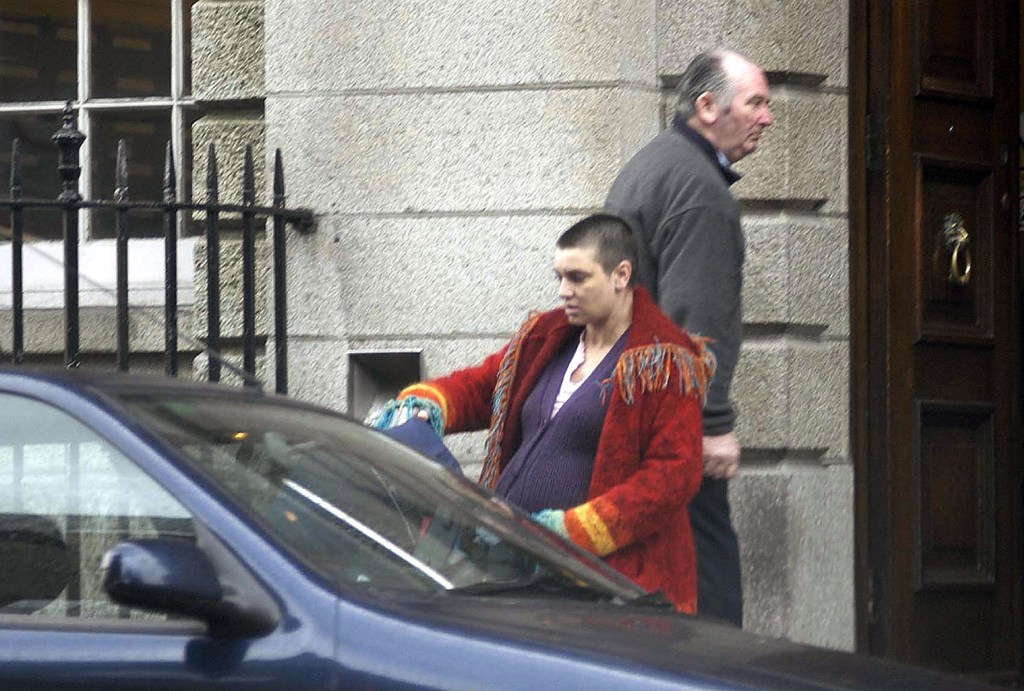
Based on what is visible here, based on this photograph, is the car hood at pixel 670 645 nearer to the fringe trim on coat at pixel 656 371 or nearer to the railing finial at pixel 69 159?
the fringe trim on coat at pixel 656 371

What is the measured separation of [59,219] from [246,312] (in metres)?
1.68

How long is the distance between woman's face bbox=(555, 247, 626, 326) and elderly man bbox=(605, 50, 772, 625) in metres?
0.44

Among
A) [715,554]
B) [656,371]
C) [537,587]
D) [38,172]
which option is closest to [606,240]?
[656,371]

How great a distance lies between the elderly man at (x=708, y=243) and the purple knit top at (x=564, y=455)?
0.48 m

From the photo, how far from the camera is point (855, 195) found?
23.4 feet

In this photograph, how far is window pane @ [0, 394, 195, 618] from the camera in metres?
3.20

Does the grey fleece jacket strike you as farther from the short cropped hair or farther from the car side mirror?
the car side mirror

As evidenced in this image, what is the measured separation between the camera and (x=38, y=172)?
814 centimetres

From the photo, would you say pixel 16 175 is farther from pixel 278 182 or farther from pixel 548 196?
pixel 548 196

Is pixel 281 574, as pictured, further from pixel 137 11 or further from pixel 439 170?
pixel 137 11

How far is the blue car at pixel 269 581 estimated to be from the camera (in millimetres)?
2963

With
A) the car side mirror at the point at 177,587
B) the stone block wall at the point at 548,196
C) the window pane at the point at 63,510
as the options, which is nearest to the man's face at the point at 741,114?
the stone block wall at the point at 548,196

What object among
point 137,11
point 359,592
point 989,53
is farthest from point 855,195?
point 359,592

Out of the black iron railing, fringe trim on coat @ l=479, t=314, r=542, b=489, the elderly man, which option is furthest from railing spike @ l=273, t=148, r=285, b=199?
fringe trim on coat @ l=479, t=314, r=542, b=489
